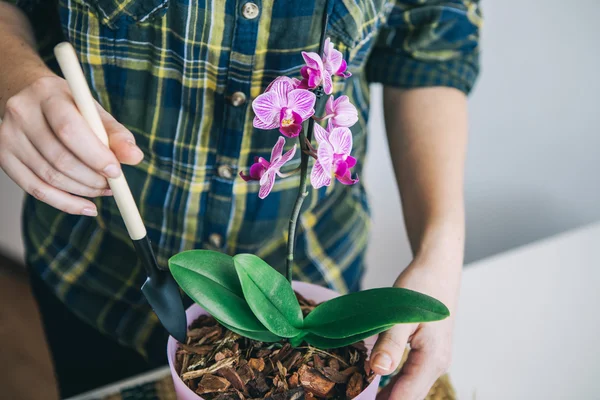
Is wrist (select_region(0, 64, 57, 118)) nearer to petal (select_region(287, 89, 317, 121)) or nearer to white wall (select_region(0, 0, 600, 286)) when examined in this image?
petal (select_region(287, 89, 317, 121))

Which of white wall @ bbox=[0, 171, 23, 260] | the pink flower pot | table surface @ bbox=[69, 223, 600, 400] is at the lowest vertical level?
white wall @ bbox=[0, 171, 23, 260]

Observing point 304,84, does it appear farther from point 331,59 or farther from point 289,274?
point 289,274

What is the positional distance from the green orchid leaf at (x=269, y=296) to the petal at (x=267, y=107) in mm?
102

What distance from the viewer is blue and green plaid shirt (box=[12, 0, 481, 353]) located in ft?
1.86

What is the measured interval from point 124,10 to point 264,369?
37 cm

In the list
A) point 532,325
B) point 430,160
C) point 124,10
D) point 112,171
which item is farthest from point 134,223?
point 532,325

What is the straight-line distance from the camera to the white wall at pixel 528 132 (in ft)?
A: 3.65

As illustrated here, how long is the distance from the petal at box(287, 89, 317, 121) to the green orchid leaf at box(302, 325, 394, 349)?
0.17 m

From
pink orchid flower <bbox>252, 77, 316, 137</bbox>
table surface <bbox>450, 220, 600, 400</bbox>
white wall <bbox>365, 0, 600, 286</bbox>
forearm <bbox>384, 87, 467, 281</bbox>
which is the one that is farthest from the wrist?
white wall <bbox>365, 0, 600, 286</bbox>

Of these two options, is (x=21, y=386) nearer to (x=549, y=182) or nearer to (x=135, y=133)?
(x=135, y=133)

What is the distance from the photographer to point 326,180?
1.31 ft

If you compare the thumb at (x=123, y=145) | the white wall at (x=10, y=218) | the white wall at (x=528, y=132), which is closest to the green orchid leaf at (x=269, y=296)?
the thumb at (x=123, y=145)

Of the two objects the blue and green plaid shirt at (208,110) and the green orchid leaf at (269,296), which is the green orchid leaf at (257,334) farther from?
the blue and green plaid shirt at (208,110)

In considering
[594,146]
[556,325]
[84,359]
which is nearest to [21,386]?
[84,359]
